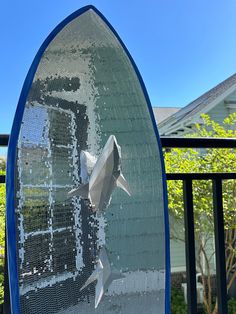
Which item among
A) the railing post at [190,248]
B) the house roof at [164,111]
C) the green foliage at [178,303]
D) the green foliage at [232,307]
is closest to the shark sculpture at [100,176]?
the railing post at [190,248]

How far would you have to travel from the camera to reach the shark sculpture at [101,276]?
89 centimetres

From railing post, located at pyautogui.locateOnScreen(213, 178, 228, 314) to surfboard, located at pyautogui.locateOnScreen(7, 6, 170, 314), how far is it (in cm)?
42

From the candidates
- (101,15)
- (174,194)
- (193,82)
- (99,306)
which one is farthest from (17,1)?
(193,82)

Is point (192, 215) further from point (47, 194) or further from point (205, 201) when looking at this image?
point (205, 201)

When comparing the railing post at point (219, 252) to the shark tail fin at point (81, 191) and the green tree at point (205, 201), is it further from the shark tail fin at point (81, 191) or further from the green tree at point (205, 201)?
the green tree at point (205, 201)

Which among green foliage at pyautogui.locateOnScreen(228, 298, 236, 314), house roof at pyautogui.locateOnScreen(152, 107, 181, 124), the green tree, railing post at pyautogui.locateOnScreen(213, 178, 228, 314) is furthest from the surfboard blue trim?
house roof at pyautogui.locateOnScreen(152, 107, 181, 124)

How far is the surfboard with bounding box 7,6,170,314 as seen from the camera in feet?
2.58

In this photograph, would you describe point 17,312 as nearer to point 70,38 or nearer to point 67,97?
point 67,97

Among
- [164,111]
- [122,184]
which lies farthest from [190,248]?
[164,111]

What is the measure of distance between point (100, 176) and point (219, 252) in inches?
26.7

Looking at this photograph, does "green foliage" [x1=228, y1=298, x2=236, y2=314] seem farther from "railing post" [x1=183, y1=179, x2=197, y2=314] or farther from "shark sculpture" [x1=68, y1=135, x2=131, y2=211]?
"shark sculpture" [x1=68, y1=135, x2=131, y2=211]

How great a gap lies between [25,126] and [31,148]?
0.17ft

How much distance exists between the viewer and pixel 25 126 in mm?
792

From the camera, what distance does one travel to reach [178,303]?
224 inches
